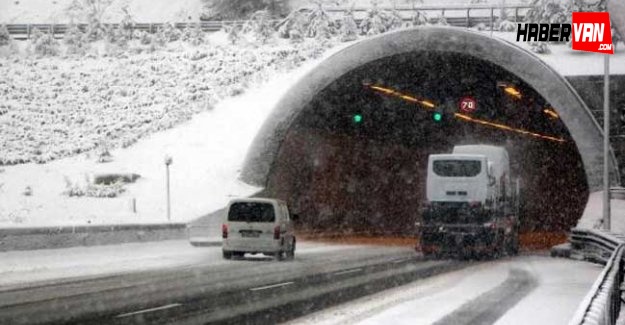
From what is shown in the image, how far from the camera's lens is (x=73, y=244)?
28.8m

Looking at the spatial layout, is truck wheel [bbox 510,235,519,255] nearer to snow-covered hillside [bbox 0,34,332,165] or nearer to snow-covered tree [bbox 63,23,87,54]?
snow-covered hillside [bbox 0,34,332,165]

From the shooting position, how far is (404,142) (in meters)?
59.3

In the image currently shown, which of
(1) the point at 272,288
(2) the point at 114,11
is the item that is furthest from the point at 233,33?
(2) the point at 114,11

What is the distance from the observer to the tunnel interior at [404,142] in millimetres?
46656

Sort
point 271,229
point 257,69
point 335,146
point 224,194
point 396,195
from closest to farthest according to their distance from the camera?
1. point 271,229
2. point 224,194
3. point 335,146
4. point 257,69
5. point 396,195

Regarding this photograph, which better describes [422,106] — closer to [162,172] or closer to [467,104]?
[467,104]

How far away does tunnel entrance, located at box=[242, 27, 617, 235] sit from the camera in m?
41.6

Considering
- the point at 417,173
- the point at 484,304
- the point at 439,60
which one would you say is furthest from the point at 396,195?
the point at 484,304

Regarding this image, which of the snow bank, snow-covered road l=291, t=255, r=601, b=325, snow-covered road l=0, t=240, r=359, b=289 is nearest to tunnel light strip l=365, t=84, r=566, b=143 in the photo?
snow-covered road l=0, t=240, r=359, b=289

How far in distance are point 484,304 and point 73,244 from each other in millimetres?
14651

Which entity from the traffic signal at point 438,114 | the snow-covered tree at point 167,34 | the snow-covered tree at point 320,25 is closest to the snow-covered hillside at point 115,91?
the snow-covered tree at point 167,34

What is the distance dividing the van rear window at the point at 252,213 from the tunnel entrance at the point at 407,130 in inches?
501

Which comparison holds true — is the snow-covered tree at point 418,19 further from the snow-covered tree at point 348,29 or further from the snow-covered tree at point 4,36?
the snow-covered tree at point 4,36

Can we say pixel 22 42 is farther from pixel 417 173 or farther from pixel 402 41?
pixel 402 41
